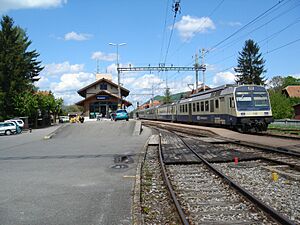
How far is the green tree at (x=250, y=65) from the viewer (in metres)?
74.3

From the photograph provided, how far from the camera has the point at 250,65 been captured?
75.9m

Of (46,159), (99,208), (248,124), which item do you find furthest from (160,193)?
(248,124)

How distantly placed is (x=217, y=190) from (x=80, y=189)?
3062 millimetres

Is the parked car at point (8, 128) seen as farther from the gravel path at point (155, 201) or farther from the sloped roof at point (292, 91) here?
the sloped roof at point (292, 91)

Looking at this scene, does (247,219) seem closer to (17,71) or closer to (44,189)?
(44,189)

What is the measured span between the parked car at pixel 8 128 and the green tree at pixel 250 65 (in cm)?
5284

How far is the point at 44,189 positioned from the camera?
7.40m

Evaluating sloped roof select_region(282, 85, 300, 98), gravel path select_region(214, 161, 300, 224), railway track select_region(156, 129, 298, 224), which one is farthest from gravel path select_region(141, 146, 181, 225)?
sloped roof select_region(282, 85, 300, 98)

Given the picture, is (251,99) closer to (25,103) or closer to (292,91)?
(25,103)

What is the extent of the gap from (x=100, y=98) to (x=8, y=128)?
31.8 m

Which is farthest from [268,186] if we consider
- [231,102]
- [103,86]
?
[103,86]

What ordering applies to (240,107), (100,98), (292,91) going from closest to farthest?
1. (240,107)
2. (100,98)
3. (292,91)

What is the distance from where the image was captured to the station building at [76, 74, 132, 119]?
6662 centimetres

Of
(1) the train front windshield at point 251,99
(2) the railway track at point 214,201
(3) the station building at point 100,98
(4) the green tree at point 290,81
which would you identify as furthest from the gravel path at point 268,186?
(4) the green tree at point 290,81
